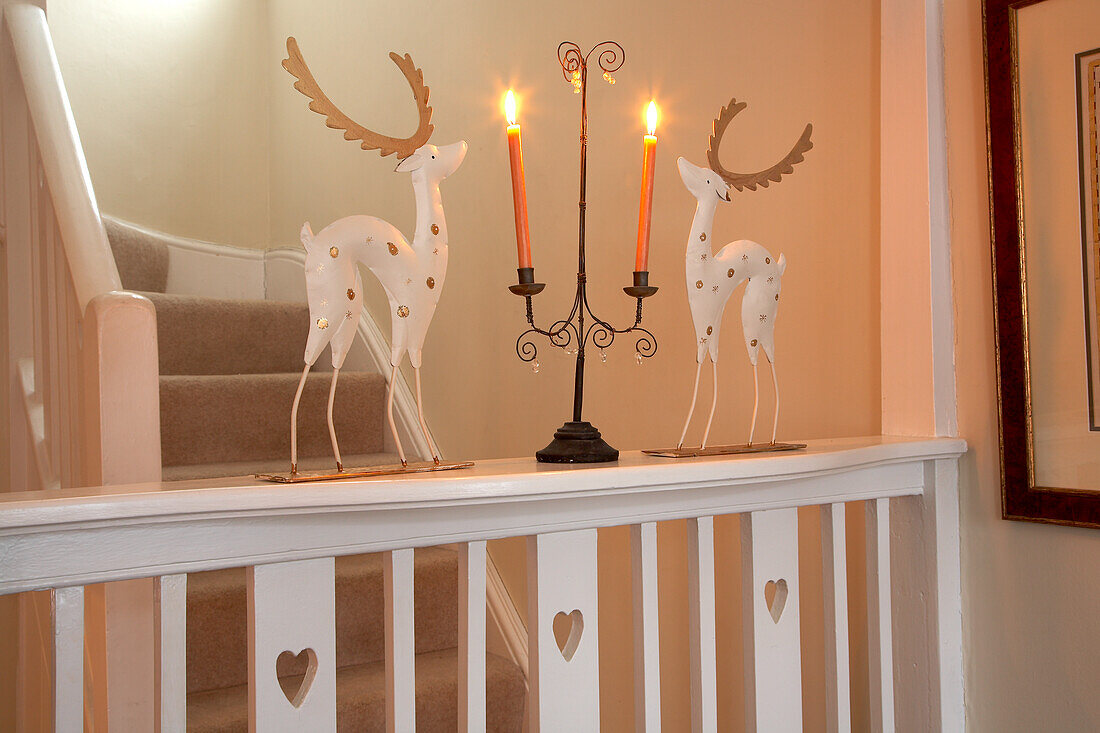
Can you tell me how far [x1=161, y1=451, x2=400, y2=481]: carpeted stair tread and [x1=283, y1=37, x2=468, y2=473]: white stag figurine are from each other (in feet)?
3.13

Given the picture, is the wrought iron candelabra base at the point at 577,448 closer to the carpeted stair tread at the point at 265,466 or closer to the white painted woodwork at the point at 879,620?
the white painted woodwork at the point at 879,620

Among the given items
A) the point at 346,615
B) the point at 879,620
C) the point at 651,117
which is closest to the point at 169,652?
the point at 651,117

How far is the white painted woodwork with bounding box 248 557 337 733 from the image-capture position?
760mm

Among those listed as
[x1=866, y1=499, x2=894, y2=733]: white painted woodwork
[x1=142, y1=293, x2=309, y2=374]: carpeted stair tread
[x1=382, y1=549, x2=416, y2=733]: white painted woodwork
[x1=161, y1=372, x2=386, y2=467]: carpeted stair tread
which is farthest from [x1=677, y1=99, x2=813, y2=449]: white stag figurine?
[x1=142, y1=293, x2=309, y2=374]: carpeted stair tread

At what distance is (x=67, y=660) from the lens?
68cm

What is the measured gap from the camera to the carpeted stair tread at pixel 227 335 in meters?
2.29

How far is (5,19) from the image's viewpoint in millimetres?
1770

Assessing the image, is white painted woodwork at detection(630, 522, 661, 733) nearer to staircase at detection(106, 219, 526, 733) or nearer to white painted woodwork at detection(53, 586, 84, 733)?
white painted woodwork at detection(53, 586, 84, 733)

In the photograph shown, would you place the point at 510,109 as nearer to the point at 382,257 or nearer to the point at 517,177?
the point at 517,177

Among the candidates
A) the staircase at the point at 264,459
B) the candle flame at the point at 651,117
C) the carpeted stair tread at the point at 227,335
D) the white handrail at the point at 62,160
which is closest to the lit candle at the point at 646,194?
the candle flame at the point at 651,117

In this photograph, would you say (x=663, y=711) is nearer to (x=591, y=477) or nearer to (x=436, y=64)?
(x=591, y=477)

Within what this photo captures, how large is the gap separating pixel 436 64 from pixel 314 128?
87 cm

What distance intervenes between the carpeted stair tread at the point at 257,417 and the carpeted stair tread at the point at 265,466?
2cm

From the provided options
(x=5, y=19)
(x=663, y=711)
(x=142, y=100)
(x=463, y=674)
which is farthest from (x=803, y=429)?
(x=142, y=100)
